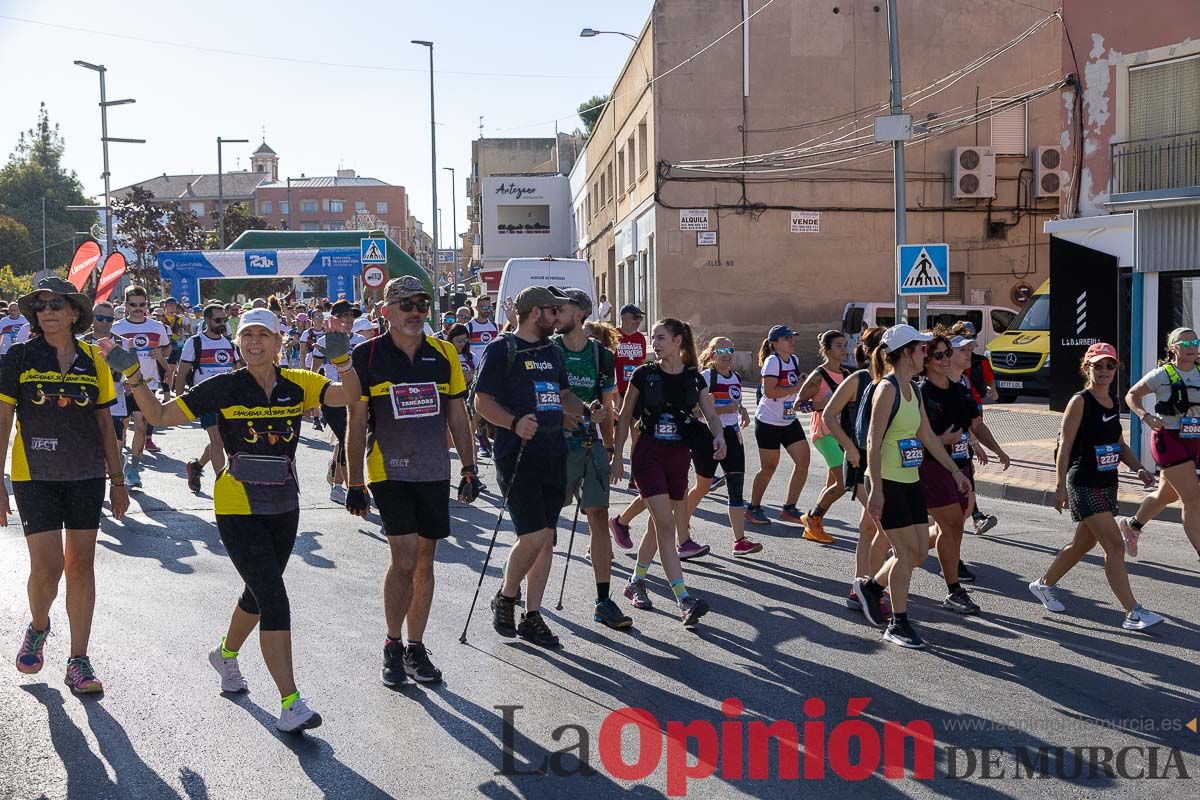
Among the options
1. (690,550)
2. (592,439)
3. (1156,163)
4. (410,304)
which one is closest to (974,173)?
(1156,163)

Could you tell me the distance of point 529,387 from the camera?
19.7ft

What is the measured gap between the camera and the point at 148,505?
10750mm

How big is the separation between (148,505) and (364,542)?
2.93m

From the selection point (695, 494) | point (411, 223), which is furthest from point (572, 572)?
point (411, 223)

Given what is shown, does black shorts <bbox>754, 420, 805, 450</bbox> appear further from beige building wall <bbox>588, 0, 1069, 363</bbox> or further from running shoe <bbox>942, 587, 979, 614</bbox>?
beige building wall <bbox>588, 0, 1069, 363</bbox>

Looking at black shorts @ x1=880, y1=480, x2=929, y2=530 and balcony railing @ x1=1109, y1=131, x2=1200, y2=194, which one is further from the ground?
balcony railing @ x1=1109, y1=131, x2=1200, y2=194

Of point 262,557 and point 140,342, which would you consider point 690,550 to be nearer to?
point 262,557

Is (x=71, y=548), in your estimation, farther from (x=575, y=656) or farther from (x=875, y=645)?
(x=875, y=645)

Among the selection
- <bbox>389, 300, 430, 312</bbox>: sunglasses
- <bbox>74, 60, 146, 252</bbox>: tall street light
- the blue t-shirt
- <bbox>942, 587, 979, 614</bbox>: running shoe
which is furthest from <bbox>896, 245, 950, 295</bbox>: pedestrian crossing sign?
<bbox>74, 60, 146, 252</bbox>: tall street light

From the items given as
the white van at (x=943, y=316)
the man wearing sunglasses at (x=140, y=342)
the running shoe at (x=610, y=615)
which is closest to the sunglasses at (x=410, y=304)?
the running shoe at (x=610, y=615)

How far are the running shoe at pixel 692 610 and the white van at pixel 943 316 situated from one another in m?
19.0

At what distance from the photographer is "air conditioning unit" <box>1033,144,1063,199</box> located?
29.0m

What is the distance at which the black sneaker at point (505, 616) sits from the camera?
249 inches

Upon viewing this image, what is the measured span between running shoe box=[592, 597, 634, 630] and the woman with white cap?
1430 mm
